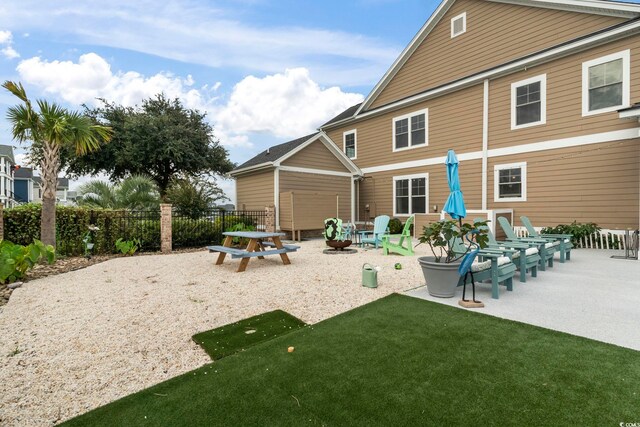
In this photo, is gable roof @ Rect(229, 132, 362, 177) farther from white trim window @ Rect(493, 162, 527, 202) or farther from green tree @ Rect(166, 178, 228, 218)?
white trim window @ Rect(493, 162, 527, 202)

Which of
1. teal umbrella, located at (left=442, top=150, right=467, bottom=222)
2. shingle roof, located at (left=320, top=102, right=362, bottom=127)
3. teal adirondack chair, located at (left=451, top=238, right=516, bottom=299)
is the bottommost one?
teal adirondack chair, located at (left=451, top=238, right=516, bottom=299)

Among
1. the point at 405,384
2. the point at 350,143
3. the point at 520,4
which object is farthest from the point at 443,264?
the point at 350,143

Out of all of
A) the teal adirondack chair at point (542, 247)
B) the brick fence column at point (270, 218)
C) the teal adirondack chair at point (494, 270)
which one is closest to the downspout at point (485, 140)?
the teal adirondack chair at point (542, 247)

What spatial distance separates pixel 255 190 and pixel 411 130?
8116 millimetres

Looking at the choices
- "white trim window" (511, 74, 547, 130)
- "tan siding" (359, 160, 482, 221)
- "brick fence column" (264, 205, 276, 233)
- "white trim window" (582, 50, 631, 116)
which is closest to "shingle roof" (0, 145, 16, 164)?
"brick fence column" (264, 205, 276, 233)

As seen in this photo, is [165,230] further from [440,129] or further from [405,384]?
[440,129]

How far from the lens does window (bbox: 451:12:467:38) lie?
510 inches

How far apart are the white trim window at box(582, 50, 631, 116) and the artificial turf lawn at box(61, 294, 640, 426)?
9820 millimetres

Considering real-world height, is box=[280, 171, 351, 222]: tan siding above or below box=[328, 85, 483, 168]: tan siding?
below

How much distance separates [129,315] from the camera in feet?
13.5

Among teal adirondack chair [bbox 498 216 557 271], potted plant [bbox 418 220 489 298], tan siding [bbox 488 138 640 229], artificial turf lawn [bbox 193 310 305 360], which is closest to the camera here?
artificial turf lawn [bbox 193 310 305 360]

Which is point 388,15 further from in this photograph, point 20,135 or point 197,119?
point 197,119

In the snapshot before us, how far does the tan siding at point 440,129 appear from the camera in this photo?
12.4 metres

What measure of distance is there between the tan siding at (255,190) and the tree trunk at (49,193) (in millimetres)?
7448
